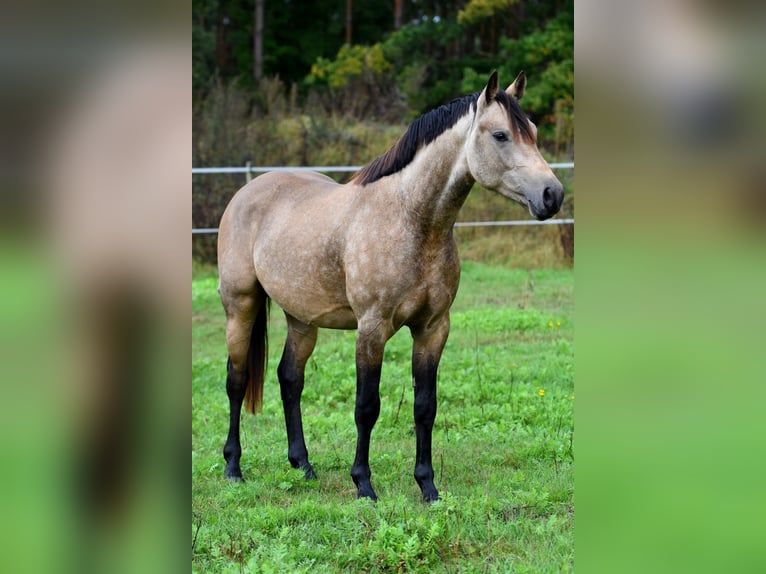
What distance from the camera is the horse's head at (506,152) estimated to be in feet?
11.6

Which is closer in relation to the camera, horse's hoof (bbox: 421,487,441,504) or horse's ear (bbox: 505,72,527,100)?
horse's ear (bbox: 505,72,527,100)

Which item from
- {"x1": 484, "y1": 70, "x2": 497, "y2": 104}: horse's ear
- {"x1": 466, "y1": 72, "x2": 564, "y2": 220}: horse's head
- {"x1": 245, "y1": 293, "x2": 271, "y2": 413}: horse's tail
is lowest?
{"x1": 245, "y1": 293, "x2": 271, "y2": 413}: horse's tail

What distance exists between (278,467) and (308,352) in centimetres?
70

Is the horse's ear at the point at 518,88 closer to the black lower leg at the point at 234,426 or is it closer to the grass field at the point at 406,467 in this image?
the grass field at the point at 406,467

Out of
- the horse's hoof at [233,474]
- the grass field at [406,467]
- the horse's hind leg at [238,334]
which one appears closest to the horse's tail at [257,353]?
the horse's hind leg at [238,334]

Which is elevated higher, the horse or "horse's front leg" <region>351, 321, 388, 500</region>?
the horse

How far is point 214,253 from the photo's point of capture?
1202 cm

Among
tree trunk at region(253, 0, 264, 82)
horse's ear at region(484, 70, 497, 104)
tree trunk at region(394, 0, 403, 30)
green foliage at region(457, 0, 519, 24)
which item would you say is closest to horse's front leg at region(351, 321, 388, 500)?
horse's ear at region(484, 70, 497, 104)

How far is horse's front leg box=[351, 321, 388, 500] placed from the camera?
406 cm

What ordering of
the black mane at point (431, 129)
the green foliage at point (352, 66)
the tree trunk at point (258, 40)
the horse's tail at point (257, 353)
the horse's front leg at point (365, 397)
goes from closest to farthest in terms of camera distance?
the black mane at point (431, 129) → the horse's front leg at point (365, 397) → the horse's tail at point (257, 353) → the green foliage at point (352, 66) → the tree trunk at point (258, 40)

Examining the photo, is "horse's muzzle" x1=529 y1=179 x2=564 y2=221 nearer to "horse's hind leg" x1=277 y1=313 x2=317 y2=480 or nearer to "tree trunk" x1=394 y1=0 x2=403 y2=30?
"horse's hind leg" x1=277 y1=313 x2=317 y2=480

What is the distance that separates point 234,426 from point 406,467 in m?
1.03

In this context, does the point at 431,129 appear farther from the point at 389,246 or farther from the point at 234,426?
the point at 234,426
